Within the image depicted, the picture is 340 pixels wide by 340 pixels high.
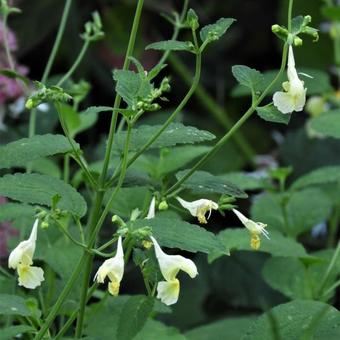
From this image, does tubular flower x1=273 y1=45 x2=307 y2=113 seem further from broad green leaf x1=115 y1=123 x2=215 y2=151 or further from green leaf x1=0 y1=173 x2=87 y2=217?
green leaf x1=0 y1=173 x2=87 y2=217

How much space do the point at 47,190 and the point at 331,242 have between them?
0.94 meters

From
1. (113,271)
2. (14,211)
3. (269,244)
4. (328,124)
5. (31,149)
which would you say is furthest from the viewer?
(328,124)

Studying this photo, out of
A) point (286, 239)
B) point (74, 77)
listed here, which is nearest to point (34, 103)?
point (286, 239)

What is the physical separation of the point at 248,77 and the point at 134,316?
0.88 feet

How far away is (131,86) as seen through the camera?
0.96 meters

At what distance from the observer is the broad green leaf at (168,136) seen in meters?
1.00

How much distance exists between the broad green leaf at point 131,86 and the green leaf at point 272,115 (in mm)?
114

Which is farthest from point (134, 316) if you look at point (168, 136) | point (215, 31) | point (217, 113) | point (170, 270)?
point (217, 113)

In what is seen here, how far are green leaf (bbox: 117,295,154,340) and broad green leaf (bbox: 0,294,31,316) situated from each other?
10 centimetres

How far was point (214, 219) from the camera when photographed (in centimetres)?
229

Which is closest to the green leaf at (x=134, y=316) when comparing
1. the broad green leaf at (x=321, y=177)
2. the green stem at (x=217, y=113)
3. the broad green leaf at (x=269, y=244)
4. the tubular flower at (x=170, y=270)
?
the tubular flower at (x=170, y=270)

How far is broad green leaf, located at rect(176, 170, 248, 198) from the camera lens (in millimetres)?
990

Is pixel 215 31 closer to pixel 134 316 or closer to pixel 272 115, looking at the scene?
pixel 272 115

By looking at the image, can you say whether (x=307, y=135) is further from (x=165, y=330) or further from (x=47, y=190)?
(x=47, y=190)
